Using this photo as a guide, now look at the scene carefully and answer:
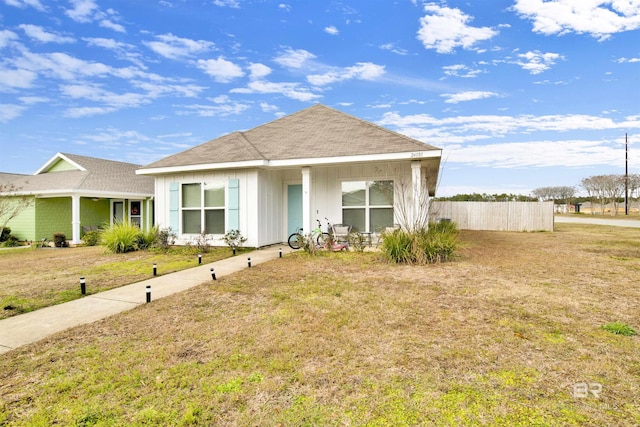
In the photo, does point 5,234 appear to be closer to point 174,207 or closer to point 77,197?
point 77,197

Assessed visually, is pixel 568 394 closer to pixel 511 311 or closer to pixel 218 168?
pixel 511 311

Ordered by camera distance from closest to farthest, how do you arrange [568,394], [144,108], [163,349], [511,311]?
[568,394] → [163,349] → [511,311] → [144,108]

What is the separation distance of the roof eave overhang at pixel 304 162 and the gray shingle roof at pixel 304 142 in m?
0.12

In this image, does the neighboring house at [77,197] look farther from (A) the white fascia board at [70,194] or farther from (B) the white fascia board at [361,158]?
(B) the white fascia board at [361,158]

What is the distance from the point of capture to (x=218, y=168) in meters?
10.5

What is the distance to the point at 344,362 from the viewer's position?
9.61 feet

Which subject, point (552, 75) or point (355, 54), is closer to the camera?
point (552, 75)

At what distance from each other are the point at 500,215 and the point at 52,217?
26.0 meters

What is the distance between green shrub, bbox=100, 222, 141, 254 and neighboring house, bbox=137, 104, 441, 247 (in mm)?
1023

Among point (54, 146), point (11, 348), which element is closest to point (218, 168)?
point (11, 348)

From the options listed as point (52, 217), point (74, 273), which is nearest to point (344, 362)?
point (74, 273)

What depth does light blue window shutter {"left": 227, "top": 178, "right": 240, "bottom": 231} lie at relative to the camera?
1057 cm

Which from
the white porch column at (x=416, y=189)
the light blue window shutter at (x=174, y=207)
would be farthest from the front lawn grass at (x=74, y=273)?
the white porch column at (x=416, y=189)

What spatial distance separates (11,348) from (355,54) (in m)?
15.2
